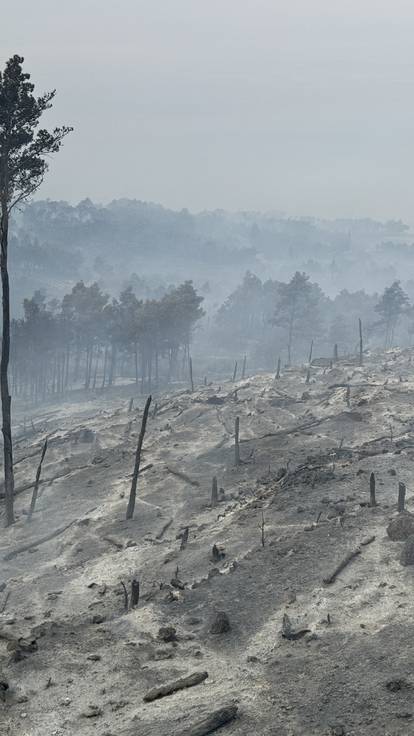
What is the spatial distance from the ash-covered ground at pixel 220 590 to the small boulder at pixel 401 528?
0.38 feet

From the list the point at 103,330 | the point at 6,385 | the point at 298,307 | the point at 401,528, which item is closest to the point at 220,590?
the point at 401,528

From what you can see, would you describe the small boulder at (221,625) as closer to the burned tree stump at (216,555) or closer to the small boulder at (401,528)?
the burned tree stump at (216,555)

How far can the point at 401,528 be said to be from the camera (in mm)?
19188

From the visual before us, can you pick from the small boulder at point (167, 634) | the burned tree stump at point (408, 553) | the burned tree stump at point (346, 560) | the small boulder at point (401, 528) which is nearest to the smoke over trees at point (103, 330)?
the burned tree stump at point (346, 560)

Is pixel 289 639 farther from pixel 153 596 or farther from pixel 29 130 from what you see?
pixel 29 130

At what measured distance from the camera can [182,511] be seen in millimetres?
28391

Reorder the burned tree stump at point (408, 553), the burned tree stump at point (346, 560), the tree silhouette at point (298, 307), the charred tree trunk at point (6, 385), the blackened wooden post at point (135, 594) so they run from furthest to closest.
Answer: the tree silhouette at point (298, 307)
the charred tree trunk at point (6, 385)
the blackened wooden post at point (135, 594)
the burned tree stump at point (408, 553)
the burned tree stump at point (346, 560)

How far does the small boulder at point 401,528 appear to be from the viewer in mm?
19047

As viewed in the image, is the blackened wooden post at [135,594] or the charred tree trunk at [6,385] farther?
the charred tree trunk at [6,385]

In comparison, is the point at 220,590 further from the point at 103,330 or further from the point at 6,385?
the point at 103,330

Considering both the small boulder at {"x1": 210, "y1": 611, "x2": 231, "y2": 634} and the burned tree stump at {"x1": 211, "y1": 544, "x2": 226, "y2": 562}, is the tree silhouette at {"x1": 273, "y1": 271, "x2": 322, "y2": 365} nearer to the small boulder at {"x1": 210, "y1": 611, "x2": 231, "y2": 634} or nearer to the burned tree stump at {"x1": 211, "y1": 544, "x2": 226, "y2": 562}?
the burned tree stump at {"x1": 211, "y1": 544, "x2": 226, "y2": 562}

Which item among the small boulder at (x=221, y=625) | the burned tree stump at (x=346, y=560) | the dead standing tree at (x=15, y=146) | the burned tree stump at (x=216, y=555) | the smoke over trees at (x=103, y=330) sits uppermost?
the dead standing tree at (x=15, y=146)

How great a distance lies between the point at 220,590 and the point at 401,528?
581 centimetres

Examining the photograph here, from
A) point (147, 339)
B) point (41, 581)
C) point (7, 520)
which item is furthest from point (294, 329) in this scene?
point (41, 581)
